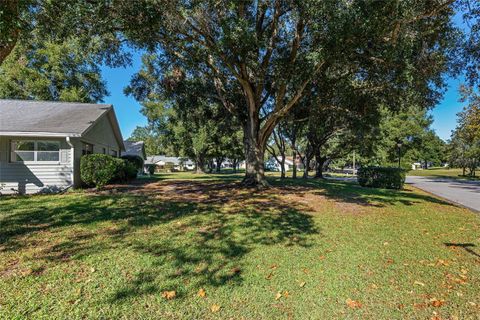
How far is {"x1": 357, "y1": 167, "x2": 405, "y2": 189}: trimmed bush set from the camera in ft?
49.9

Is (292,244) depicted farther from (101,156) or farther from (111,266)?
(101,156)

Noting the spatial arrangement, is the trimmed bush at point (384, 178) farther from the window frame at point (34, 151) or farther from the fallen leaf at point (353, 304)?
the window frame at point (34, 151)

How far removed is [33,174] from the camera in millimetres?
11352

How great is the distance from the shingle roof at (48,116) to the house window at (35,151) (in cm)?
77

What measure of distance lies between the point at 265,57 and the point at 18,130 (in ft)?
33.9

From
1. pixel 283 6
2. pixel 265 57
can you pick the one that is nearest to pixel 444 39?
pixel 283 6

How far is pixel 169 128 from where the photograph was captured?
3406cm

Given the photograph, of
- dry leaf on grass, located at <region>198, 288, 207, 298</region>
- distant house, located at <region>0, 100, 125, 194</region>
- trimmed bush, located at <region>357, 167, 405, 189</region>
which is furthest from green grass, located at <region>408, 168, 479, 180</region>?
distant house, located at <region>0, 100, 125, 194</region>

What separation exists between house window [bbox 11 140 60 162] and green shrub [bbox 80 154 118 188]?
47.3 inches

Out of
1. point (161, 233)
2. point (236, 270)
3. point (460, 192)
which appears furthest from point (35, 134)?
point (460, 192)

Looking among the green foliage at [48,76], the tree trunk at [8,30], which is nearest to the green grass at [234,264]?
the tree trunk at [8,30]

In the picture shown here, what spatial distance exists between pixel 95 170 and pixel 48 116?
12.3ft

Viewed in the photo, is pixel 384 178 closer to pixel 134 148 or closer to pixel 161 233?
pixel 161 233

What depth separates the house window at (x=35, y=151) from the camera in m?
11.4
